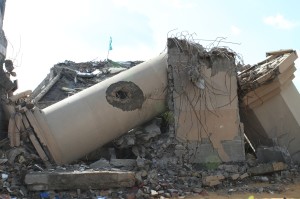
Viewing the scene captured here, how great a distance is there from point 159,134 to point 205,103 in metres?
0.98

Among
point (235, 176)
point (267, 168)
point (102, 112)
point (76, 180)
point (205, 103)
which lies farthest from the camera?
point (205, 103)

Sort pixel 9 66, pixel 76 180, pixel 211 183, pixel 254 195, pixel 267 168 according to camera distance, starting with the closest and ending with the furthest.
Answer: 1. pixel 76 180
2. pixel 254 195
3. pixel 211 183
4. pixel 267 168
5. pixel 9 66

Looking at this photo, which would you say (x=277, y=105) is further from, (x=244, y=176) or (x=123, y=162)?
(x=123, y=162)

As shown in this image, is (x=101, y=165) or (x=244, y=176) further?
(x=244, y=176)

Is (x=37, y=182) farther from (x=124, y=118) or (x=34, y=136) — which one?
(x=124, y=118)

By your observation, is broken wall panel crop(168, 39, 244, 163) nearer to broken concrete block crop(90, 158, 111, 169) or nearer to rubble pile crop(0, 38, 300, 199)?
rubble pile crop(0, 38, 300, 199)

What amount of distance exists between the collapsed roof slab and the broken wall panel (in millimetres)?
649

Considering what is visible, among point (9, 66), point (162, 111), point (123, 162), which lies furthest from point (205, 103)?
point (9, 66)

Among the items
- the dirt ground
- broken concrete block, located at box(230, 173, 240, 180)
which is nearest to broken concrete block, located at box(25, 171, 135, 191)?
the dirt ground

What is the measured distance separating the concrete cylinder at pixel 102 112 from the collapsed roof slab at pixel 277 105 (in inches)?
69.7

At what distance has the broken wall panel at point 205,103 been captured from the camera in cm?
691

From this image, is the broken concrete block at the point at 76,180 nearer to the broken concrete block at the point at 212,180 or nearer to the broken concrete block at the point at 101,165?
the broken concrete block at the point at 101,165

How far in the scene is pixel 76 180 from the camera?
5680 mm

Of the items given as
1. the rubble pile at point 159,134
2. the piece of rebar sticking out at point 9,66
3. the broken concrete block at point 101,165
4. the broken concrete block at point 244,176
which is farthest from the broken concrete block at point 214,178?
the piece of rebar sticking out at point 9,66
